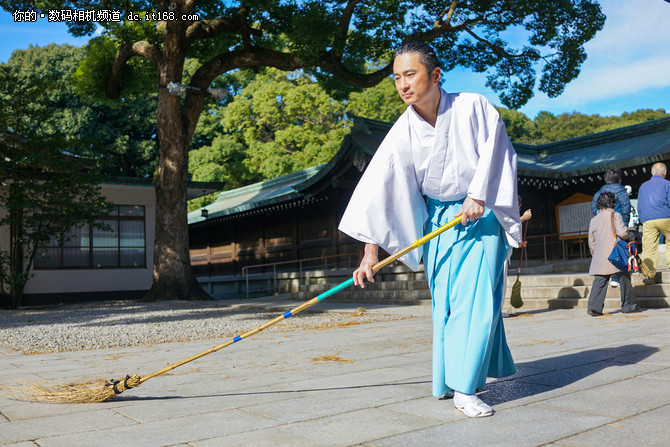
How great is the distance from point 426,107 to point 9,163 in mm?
13698

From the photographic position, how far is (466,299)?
2.89m

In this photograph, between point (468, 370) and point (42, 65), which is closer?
point (468, 370)

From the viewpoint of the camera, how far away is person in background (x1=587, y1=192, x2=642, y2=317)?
23.7ft

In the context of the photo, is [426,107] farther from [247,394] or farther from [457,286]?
[247,394]

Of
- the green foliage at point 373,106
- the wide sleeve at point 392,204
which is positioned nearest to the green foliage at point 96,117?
the green foliage at point 373,106

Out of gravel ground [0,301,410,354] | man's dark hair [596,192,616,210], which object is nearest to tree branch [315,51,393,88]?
gravel ground [0,301,410,354]

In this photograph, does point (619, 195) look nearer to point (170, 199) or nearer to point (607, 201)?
point (607, 201)

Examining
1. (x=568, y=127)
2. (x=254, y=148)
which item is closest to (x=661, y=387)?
(x=254, y=148)

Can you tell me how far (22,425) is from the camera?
278 cm

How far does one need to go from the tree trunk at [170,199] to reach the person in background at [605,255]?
34.0ft

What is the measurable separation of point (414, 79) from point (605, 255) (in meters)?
5.41

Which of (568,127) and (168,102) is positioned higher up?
(568,127)

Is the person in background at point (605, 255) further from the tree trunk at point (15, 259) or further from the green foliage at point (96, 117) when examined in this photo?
the green foliage at point (96, 117)

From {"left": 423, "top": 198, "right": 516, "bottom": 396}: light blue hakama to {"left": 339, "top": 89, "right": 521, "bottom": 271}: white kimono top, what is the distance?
0.11 metres
